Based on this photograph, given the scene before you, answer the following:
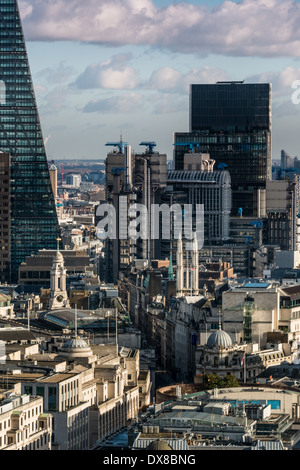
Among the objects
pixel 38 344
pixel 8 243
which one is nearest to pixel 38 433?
pixel 38 344

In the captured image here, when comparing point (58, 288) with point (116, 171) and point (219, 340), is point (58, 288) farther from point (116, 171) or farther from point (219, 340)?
point (116, 171)

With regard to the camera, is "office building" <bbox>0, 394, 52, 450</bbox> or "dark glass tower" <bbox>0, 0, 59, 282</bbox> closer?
"office building" <bbox>0, 394, 52, 450</bbox>

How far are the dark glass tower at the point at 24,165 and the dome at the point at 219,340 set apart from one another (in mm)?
77536

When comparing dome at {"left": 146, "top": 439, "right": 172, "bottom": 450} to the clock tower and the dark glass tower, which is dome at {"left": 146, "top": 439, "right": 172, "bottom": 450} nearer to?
the clock tower

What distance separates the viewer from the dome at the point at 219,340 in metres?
119

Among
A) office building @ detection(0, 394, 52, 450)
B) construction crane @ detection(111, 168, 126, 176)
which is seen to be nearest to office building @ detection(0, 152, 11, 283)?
construction crane @ detection(111, 168, 126, 176)

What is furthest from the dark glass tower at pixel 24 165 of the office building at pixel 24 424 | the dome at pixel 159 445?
the dome at pixel 159 445

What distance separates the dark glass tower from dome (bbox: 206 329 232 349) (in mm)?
77536

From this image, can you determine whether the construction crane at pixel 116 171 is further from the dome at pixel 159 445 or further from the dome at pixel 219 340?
the dome at pixel 159 445

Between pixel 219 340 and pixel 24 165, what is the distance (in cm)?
8162

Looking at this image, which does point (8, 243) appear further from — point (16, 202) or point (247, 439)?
point (247, 439)

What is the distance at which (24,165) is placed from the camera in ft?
652

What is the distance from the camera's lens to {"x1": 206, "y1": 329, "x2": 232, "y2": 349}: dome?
390 feet
